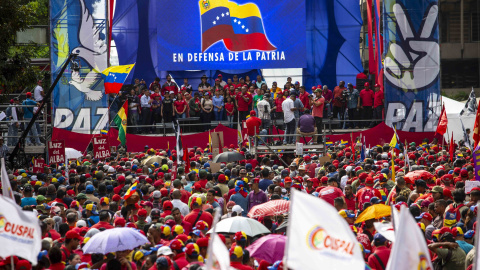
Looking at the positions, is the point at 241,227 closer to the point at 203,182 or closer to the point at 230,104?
the point at 203,182

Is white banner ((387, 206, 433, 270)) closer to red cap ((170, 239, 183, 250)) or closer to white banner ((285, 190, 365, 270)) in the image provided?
white banner ((285, 190, 365, 270))

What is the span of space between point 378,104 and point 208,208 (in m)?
15.7

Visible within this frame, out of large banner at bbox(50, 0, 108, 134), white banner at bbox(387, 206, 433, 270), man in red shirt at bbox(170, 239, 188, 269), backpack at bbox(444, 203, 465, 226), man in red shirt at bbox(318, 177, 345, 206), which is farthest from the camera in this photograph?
large banner at bbox(50, 0, 108, 134)

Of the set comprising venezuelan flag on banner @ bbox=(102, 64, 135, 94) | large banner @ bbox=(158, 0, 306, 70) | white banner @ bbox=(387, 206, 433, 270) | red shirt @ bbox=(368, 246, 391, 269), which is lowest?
red shirt @ bbox=(368, 246, 391, 269)

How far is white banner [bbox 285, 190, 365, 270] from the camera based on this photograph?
6.53 m

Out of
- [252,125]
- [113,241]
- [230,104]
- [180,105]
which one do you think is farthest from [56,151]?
[113,241]

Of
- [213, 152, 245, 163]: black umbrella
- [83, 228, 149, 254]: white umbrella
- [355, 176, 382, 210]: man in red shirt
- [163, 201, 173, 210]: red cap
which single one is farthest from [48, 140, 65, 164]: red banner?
[83, 228, 149, 254]: white umbrella

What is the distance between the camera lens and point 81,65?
2642 centimetres

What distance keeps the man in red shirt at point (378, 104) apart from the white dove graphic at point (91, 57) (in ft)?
28.6

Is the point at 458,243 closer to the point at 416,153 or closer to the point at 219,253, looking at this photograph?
the point at 219,253

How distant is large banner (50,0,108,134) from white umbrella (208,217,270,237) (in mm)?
16496

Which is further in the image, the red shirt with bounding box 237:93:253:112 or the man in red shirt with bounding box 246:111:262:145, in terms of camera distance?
the red shirt with bounding box 237:93:253:112

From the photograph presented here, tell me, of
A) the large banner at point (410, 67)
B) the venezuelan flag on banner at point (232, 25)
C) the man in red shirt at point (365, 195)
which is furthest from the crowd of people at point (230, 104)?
the man in red shirt at point (365, 195)

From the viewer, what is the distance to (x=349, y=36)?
31.0 metres
